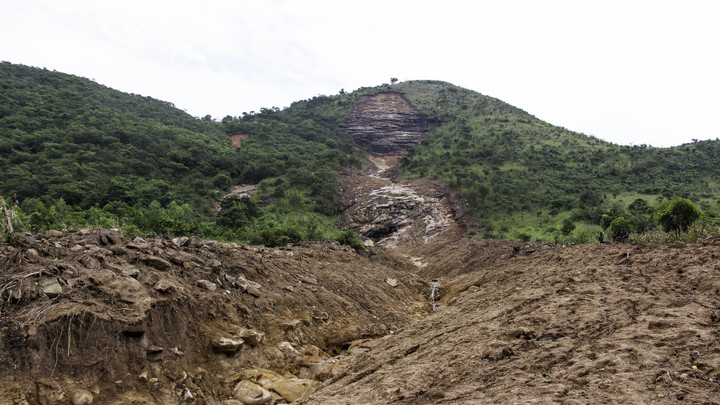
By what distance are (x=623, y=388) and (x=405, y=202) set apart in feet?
108

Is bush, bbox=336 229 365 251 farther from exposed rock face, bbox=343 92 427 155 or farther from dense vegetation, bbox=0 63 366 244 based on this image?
exposed rock face, bbox=343 92 427 155

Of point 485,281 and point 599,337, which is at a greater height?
point 599,337

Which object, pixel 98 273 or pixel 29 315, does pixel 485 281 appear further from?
pixel 29 315

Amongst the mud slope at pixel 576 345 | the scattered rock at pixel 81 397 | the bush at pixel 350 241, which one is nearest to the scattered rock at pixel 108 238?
the scattered rock at pixel 81 397

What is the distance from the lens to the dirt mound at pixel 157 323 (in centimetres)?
479

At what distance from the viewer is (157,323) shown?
5965mm

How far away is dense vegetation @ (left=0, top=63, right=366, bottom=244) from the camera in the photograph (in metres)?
19.5

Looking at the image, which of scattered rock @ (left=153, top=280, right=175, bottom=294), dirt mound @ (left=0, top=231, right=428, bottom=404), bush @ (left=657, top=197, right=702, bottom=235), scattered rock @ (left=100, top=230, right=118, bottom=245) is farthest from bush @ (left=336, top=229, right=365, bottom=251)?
bush @ (left=657, top=197, right=702, bottom=235)

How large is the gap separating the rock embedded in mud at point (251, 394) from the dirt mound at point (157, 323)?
0.30 ft

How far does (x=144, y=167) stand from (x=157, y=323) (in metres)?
31.2

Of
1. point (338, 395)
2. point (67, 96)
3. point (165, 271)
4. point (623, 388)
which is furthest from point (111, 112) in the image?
point (623, 388)

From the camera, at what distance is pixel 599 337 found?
15.2 ft

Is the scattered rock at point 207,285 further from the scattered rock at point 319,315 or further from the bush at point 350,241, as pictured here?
the bush at point 350,241

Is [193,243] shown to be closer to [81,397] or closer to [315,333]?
[315,333]
